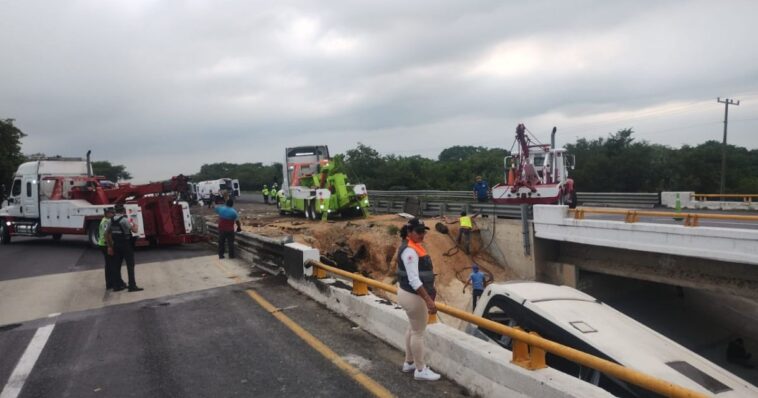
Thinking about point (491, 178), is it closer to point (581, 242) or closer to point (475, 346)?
point (581, 242)

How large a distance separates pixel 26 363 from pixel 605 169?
1658 inches

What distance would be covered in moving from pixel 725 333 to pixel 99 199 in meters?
19.6

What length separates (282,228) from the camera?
19.6 m

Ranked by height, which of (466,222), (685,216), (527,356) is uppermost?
(685,216)

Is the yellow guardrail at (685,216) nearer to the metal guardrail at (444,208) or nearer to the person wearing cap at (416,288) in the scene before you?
the metal guardrail at (444,208)

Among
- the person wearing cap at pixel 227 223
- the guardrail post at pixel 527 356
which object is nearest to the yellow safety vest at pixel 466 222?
the person wearing cap at pixel 227 223

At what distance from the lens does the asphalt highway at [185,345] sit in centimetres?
528

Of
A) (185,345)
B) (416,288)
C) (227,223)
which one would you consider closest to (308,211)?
(227,223)

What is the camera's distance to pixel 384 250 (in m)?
18.1

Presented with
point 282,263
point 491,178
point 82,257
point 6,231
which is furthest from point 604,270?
point 491,178

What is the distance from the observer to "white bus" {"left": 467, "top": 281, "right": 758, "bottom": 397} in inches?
224

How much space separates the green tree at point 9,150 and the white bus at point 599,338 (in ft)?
158

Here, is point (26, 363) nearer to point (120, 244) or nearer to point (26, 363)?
point (26, 363)

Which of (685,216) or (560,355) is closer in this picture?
(560,355)
